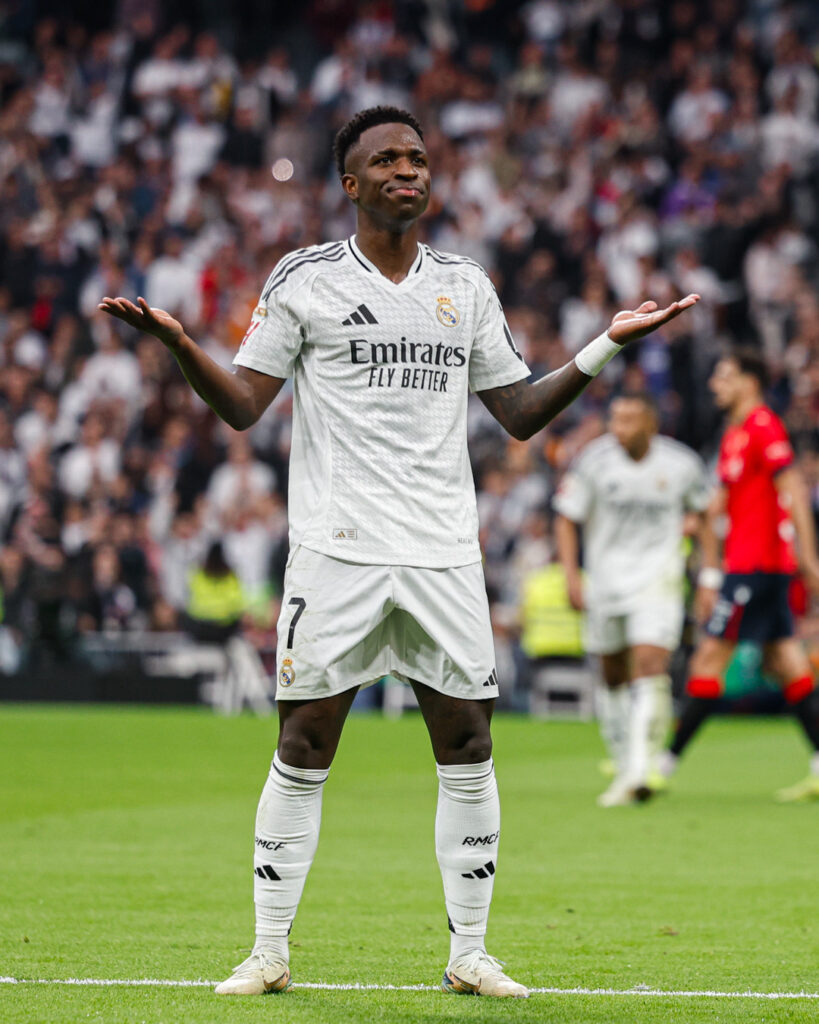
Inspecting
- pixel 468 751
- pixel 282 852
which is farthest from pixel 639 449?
pixel 282 852

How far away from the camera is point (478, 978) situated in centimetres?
500

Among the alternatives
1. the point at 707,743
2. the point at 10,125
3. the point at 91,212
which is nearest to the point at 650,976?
the point at 707,743

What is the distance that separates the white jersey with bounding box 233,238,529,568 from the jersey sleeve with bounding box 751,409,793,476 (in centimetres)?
557

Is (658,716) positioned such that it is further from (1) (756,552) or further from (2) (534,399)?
(2) (534,399)

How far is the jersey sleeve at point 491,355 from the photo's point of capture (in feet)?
17.6

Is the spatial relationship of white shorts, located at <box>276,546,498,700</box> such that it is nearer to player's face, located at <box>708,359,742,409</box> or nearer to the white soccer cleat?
the white soccer cleat

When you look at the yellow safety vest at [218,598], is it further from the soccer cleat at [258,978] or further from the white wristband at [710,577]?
the soccer cleat at [258,978]

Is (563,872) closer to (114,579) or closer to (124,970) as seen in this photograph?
(124,970)

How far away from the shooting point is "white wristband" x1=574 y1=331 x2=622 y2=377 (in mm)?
5145

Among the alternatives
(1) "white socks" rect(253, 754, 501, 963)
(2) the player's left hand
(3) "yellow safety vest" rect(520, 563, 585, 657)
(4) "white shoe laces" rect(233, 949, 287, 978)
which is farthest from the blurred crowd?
(4) "white shoe laces" rect(233, 949, 287, 978)

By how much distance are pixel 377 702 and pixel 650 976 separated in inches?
579

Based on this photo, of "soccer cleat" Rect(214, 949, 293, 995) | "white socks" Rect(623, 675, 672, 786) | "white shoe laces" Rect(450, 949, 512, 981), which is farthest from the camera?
"white socks" Rect(623, 675, 672, 786)

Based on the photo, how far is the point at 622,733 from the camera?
11.1 metres

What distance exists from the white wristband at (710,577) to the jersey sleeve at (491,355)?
20.2 feet
